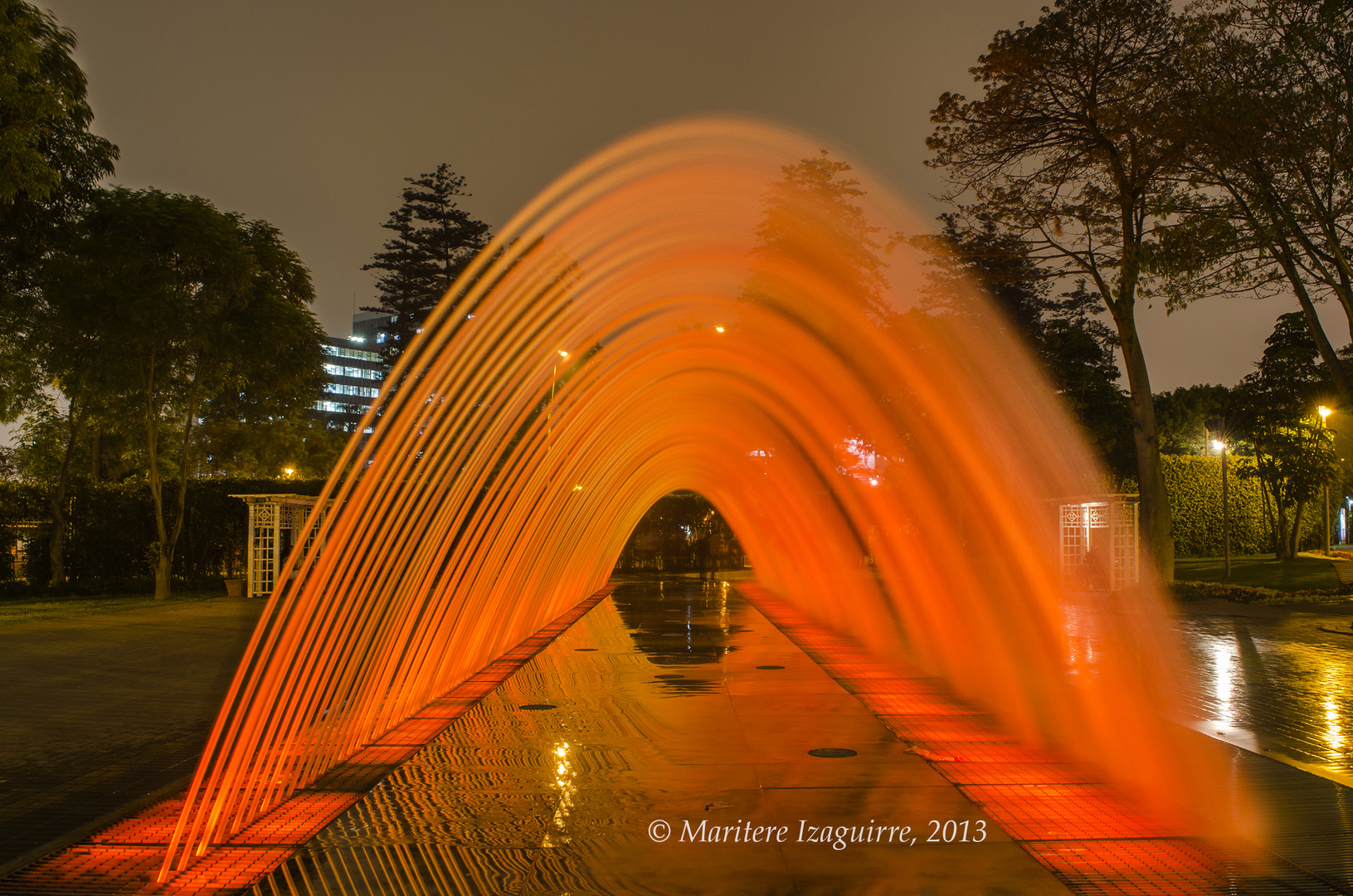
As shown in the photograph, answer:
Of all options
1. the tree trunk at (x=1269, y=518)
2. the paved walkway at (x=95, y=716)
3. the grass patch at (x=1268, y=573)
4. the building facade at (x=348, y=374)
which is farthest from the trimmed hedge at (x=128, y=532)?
the building facade at (x=348, y=374)

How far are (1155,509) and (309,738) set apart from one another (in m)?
21.5

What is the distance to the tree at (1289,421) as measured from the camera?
28266 mm

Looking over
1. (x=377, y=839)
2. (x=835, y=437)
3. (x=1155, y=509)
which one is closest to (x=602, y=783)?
(x=377, y=839)

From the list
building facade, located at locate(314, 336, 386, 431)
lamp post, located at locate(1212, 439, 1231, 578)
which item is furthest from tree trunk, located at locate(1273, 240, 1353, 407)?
Answer: building facade, located at locate(314, 336, 386, 431)

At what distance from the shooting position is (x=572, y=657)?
39.5ft

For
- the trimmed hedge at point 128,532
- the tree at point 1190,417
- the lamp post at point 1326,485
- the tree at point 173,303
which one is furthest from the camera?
the tree at point 1190,417

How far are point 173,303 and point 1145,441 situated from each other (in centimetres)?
2258

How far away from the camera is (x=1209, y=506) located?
3709 centimetres

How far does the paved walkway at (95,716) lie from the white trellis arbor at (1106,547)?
63.5ft

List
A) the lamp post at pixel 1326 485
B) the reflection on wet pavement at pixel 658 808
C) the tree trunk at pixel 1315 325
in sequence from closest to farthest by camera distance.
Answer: the reflection on wet pavement at pixel 658 808, the tree trunk at pixel 1315 325, the lamp post at pixel 1326 485

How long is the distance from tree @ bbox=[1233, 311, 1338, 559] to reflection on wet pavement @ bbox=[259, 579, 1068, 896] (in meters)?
25.2

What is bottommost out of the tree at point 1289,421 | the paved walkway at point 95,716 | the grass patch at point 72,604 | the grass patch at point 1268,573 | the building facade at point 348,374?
the grass patch at point 72,604

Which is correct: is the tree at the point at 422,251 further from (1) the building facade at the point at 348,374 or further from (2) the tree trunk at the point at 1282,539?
(1) the building facade at the point at 348,374

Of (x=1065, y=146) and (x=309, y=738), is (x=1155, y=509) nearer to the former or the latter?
(x=1065, y=146)
